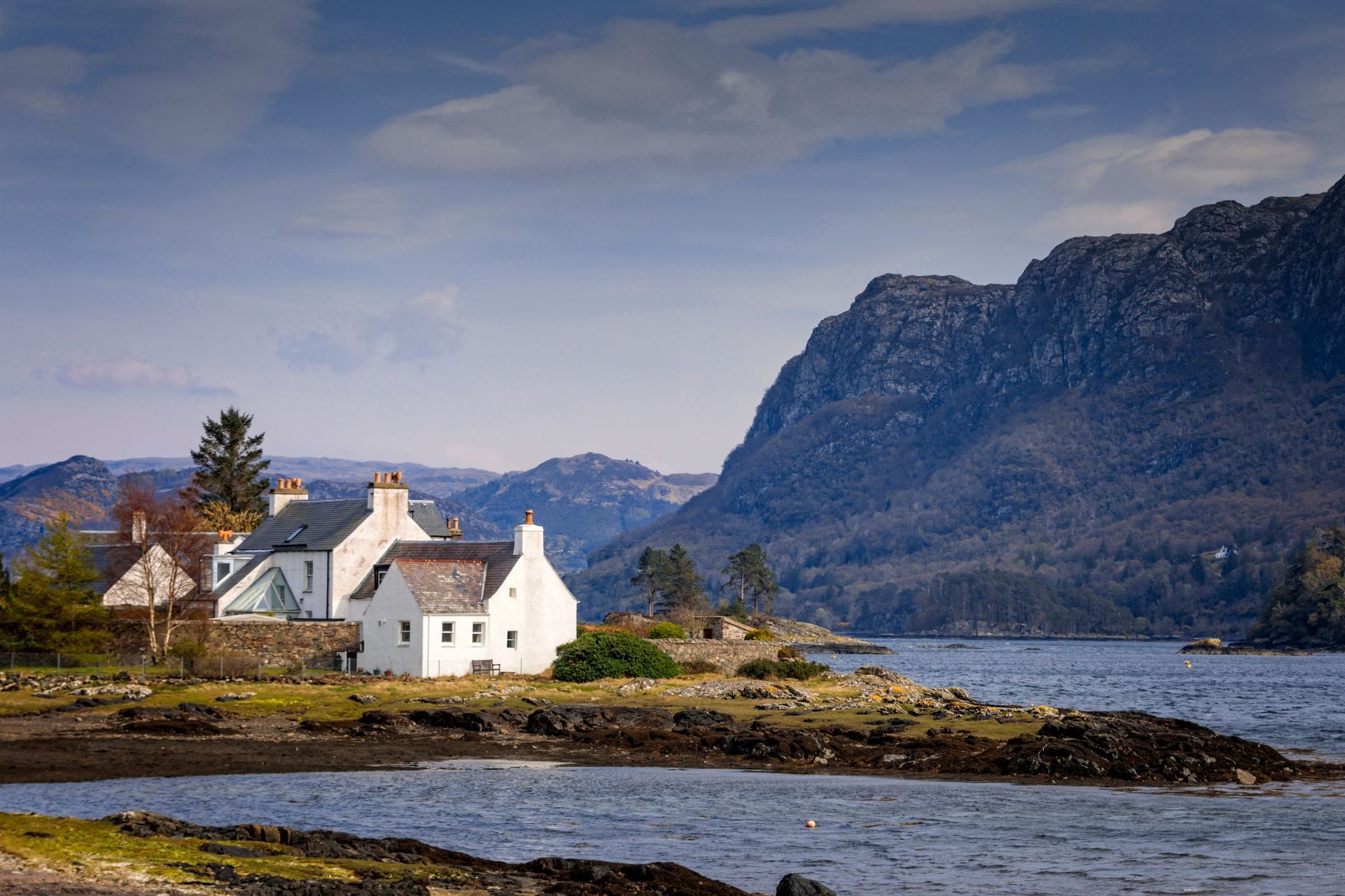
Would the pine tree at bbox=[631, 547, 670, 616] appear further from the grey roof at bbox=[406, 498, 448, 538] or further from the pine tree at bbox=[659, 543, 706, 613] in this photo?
the grey roof at bbox=[406, 498, 448, 538]

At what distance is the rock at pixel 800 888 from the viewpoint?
21.5 metres

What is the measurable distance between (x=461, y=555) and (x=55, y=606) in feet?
59.3

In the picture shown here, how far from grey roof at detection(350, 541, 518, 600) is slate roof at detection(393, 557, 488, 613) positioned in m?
0.66

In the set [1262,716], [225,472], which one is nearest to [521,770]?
[1262,716]

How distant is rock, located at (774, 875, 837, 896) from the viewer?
70.7ft

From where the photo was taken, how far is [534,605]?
6488 cm

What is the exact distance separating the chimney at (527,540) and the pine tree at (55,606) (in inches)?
750

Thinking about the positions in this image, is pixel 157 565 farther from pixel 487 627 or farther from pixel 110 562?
pixel 487 627

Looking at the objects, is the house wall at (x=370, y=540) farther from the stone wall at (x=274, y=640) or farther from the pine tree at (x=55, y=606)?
the pine tree at (x=55, y=606)

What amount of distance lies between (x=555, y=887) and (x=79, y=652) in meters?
47.8

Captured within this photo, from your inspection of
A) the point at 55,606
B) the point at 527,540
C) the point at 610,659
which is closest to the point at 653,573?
the point at 527,540

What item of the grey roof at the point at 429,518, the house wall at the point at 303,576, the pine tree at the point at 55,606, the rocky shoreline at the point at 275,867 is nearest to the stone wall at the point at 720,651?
the grey roof at the point at 429,518

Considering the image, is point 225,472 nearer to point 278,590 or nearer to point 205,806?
point 278,590

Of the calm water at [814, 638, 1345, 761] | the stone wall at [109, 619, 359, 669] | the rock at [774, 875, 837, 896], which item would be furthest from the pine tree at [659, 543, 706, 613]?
the rock at [774, 875, 837, 896]
